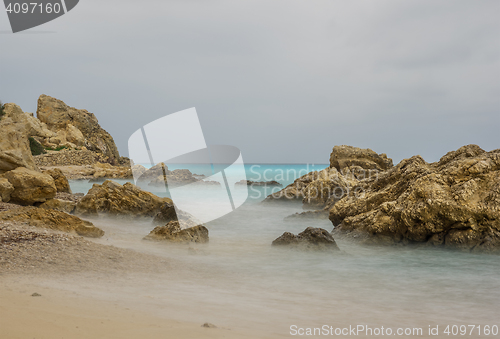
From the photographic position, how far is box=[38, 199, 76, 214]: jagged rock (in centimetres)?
886

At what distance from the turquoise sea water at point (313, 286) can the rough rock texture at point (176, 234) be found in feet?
0.88

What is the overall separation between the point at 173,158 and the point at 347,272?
177 inches

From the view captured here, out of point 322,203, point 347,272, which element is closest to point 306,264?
point 347,272

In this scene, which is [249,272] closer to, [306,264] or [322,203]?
[306,264]

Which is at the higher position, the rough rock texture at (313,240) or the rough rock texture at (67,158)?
the rough rock texture at (67,158)

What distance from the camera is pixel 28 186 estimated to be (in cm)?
840

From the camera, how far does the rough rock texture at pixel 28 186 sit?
8266 millimetres

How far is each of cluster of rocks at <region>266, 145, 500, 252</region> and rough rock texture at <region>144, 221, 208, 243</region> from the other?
3718 mm

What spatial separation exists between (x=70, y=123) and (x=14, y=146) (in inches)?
1556

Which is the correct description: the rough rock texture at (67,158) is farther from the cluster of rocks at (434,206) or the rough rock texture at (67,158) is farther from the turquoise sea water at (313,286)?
the cluster of rocks at (434,206)

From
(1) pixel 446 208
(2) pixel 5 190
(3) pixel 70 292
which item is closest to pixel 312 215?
(1) pixel 446 208

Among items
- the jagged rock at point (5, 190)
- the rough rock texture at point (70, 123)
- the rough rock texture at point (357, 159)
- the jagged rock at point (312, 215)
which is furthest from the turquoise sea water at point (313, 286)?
the rough rock texture at point (70, 123)

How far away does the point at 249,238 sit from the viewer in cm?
936

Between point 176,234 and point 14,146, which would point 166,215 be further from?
point 14,146
